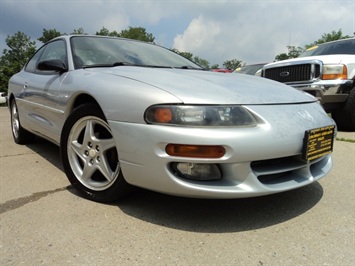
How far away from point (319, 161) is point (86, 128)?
5.62ft

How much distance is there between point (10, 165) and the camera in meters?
3.29

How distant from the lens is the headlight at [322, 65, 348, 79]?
A: 5.19 m

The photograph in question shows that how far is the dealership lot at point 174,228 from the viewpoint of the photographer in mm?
1666

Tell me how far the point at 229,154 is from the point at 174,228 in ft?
1.85

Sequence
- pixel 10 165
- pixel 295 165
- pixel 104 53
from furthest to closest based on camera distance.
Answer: pixel 10 165 → pixel 104 53 → pixel 295 165

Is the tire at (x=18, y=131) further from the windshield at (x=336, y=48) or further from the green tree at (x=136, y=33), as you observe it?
the green tree at (x=136, y=33)

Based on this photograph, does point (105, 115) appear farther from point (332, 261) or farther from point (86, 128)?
point (332, 261)

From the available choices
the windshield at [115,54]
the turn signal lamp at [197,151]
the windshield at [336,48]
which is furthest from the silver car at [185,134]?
the windshield at [336,48]

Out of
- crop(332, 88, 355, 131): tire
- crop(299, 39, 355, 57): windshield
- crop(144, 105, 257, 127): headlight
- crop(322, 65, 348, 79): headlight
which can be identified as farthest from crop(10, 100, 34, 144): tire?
crop(299, 39, 355, 57): windshield

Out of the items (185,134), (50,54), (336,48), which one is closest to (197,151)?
(185,134)

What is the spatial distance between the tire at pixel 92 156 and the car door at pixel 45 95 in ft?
1.14

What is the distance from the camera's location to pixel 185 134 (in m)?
1.81

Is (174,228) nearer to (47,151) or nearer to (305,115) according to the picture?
(305,115)

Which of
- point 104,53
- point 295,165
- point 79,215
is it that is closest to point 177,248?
point 79,215
